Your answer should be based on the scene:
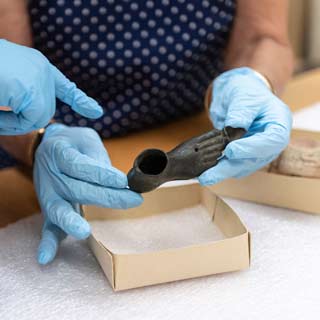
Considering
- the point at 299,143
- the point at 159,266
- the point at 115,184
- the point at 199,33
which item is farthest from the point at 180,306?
the point at 199,33

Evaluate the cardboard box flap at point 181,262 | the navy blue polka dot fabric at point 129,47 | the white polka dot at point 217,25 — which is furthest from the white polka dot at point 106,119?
the cardboard box flap at point 181,262

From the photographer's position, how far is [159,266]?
1.92ft

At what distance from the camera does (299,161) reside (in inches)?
29.2

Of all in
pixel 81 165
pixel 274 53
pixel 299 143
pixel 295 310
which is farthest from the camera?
pixel 274 53

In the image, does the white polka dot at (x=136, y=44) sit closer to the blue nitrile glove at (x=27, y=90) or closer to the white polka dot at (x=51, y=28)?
the white polka dot at (x=51, y=28)

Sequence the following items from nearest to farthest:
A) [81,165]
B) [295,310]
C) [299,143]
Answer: [295,310] < [81,165] < [299,143]

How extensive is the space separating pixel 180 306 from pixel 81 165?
0.19 m

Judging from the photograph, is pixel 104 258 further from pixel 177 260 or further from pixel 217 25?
pixel 217 25

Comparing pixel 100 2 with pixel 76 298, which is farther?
pixel 100 2

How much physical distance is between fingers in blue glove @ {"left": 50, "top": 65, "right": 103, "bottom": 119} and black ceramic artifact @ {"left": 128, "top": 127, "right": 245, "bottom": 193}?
0.31ft

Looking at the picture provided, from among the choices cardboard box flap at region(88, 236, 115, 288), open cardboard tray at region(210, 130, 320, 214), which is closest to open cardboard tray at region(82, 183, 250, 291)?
cardboard box flap at region(88, 236, 115, 288)

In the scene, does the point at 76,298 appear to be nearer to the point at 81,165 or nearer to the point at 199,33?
the point at 81,165

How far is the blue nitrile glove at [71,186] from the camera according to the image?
638 mm

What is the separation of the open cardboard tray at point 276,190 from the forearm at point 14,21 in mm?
333
